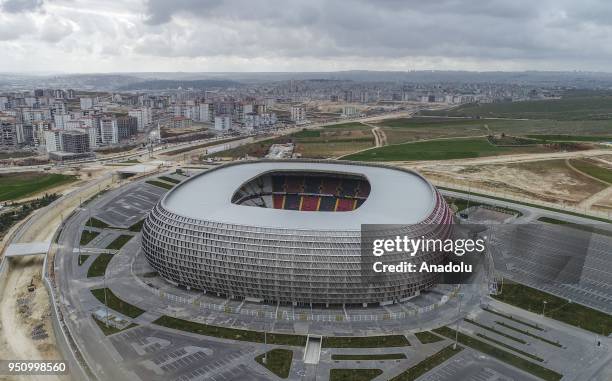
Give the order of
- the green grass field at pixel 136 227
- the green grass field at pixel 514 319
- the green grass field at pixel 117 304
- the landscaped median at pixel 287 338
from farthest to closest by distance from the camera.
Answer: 1. the green grass field at pixel 136 227
2. the green grass field at pixel 117 304
3. the green grass field at pixel 514 319
4. the landscaped median at pixel 287 338

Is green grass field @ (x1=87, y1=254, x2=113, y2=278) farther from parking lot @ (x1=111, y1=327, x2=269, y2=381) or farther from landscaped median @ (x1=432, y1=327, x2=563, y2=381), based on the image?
landscaped median @ (x1=432, y1=327, x2=563, y2=381)

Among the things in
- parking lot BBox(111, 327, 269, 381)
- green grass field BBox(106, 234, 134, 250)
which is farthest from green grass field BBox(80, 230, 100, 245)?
parking lot BBox(111, 327, 269, 381)

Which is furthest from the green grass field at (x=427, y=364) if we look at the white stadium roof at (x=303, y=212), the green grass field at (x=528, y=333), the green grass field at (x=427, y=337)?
the white stadium roof at (x=303, y=212)

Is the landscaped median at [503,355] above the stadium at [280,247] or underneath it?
underneath

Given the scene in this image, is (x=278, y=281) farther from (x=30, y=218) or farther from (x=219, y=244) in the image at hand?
(x=30, y=218)

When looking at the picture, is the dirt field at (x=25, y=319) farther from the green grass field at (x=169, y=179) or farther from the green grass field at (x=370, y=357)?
the green grass field at (x=169, y=179)

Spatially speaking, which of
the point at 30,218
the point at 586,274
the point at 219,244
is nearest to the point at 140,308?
the point at 219,244

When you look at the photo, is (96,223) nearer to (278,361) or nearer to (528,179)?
(278,361)
